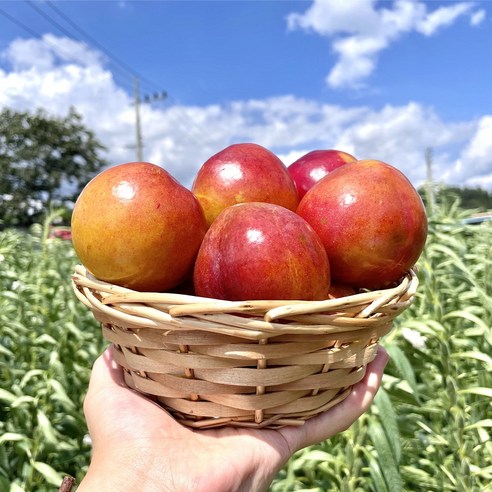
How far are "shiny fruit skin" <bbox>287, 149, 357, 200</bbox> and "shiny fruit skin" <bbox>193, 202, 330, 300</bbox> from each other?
427mm

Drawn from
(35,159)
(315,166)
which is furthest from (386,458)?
(35,159)

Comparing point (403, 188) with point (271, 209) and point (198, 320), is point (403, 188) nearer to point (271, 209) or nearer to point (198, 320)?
point (271, 209)

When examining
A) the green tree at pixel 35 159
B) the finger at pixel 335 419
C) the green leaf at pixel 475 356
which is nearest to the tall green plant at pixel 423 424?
the green leaf at pixel 475 356

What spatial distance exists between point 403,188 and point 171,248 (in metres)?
0.52

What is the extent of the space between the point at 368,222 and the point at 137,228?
0.48 metres

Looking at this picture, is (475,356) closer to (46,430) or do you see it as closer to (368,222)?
(368,222)

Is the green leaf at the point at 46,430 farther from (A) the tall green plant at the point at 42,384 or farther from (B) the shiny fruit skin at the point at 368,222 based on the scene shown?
(B) the shiny fruit skin at the point at 368,222

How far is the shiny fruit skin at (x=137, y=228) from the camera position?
1.10 meters

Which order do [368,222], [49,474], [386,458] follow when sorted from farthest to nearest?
[49,474] → [386,458] → [368,222]

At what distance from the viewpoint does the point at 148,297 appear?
955mm

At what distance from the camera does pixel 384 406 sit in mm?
1490

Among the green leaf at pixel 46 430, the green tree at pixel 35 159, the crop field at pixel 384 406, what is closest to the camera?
the crop field at pixel 384 406

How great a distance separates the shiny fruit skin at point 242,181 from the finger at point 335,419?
46 centimetres

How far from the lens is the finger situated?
1.14 meters
